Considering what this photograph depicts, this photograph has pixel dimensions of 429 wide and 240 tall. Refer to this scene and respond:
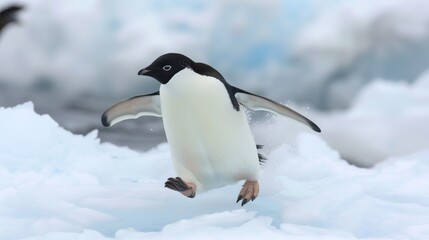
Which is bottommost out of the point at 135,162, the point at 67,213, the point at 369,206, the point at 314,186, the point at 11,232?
the point at 11,232

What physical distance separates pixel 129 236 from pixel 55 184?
1135 mm

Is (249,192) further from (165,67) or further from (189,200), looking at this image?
(165,67)

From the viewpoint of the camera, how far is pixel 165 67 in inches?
112

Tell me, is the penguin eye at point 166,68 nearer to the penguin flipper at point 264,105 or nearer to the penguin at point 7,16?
the penguin flipper at point 264,105

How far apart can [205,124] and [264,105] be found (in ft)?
1.16

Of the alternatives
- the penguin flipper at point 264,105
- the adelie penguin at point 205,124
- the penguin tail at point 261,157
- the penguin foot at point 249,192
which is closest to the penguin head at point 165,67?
the adelie penguin at point 205,124

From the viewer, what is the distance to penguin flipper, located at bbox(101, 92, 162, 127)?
10.7 feet

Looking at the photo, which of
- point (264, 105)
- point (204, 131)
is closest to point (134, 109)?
point (204, 131)

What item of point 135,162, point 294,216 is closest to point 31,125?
point 135,162

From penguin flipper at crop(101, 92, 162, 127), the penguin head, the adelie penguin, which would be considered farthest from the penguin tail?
the penguin head

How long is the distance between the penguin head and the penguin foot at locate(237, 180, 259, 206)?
2.07ft

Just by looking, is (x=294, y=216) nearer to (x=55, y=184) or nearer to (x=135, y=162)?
(x=55, y=184)

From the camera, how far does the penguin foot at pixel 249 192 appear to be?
3018 mm

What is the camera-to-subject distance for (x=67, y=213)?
323 cm
